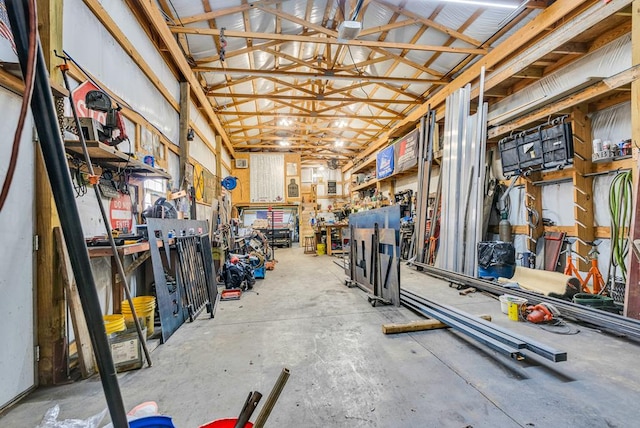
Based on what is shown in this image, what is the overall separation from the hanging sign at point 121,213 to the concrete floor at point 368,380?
1267 mm

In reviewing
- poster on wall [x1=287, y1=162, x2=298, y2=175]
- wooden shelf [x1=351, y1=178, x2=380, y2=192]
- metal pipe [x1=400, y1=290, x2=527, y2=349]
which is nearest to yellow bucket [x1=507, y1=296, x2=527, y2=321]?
metal pipe [x1=400, y1=290, x2=527, y2=349]

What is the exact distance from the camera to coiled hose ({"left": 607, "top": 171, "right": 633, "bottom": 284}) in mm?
3164

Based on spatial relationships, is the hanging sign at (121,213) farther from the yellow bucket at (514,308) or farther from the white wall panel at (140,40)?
the yellow bucket at (514,308)

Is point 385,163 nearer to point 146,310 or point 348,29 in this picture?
point 348,29

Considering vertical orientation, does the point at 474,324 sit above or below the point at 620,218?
below

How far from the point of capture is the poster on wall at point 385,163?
840cm

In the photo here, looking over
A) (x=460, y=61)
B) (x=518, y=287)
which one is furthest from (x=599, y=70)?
(x=518, y=287)

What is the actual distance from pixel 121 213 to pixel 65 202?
261 cm

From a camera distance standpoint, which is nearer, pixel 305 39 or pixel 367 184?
pixel 305 39

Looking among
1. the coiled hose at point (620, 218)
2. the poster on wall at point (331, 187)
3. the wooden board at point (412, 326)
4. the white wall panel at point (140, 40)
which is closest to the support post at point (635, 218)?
the coiled hose at point (620, 218)

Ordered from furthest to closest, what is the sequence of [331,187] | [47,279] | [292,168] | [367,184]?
[331,187] → [292,168] → [367,184] → [47,279]

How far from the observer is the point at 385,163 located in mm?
8695

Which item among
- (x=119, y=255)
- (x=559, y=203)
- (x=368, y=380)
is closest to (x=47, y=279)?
(x=119, y=255)

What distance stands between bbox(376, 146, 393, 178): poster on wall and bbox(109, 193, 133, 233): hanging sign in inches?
270
